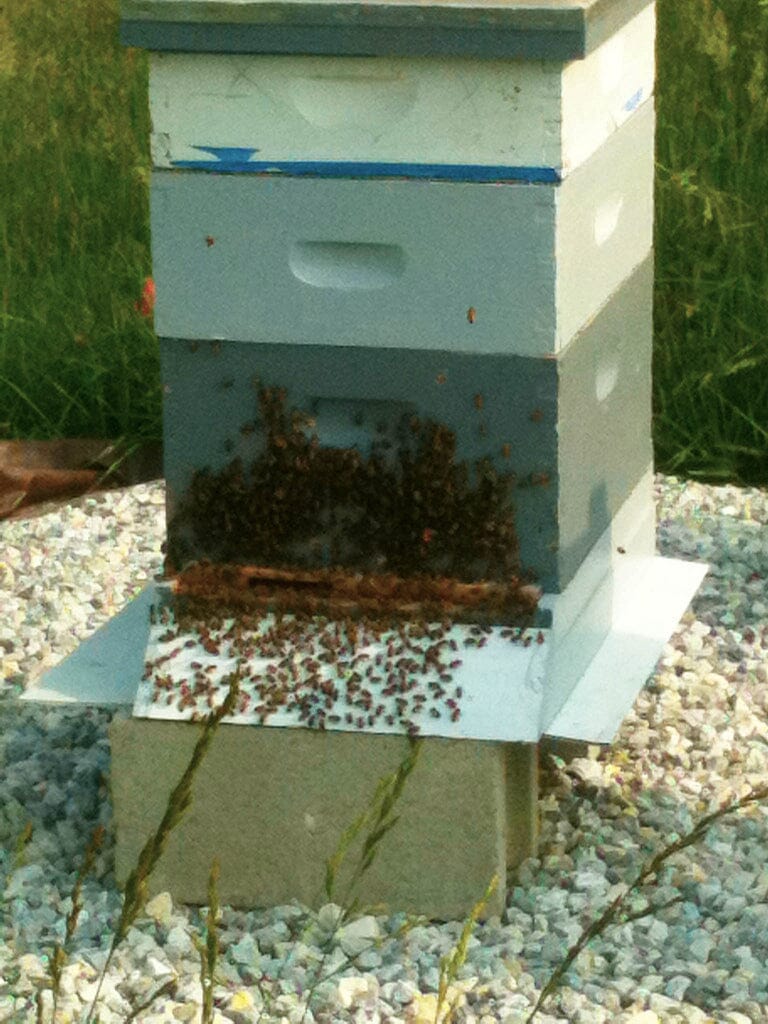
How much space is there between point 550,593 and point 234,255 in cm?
65

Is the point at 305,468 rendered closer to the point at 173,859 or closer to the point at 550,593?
the point at 550,593

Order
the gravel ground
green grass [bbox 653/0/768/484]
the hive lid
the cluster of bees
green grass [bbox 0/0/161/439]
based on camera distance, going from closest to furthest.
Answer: the hive lid < the gravel ground < the cluster of bees < green grass [bbox 653/0/768/484] < green grass [bbox 0/0/161/439]

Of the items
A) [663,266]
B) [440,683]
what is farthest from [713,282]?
[440,683]

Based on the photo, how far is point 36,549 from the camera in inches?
176

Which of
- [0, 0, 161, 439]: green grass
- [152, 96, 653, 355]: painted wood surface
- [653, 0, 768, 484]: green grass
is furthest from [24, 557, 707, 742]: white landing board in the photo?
[0, 0, 161, 439]: green grass

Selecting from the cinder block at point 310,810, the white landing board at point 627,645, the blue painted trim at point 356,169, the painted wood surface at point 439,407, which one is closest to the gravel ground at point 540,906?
the cinder block at point 310,810

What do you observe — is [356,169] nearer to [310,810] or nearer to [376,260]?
[376,260]

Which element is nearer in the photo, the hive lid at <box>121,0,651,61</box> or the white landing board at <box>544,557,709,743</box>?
the hive lid at <box>121,0,651,61</box>

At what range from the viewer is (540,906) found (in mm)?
2824

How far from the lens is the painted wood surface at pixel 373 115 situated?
8.42ft

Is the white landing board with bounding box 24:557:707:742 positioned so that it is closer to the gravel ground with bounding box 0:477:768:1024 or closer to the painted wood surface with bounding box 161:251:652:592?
the painted wood surface with bounding box 161:251:652:592

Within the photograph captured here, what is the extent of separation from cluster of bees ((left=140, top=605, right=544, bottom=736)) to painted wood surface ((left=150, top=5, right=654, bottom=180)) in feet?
2.12

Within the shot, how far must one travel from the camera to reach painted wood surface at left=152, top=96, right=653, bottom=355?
2.61 meters

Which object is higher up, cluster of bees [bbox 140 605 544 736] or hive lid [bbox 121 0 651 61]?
hive lid [bbox 121 0 651 61]
